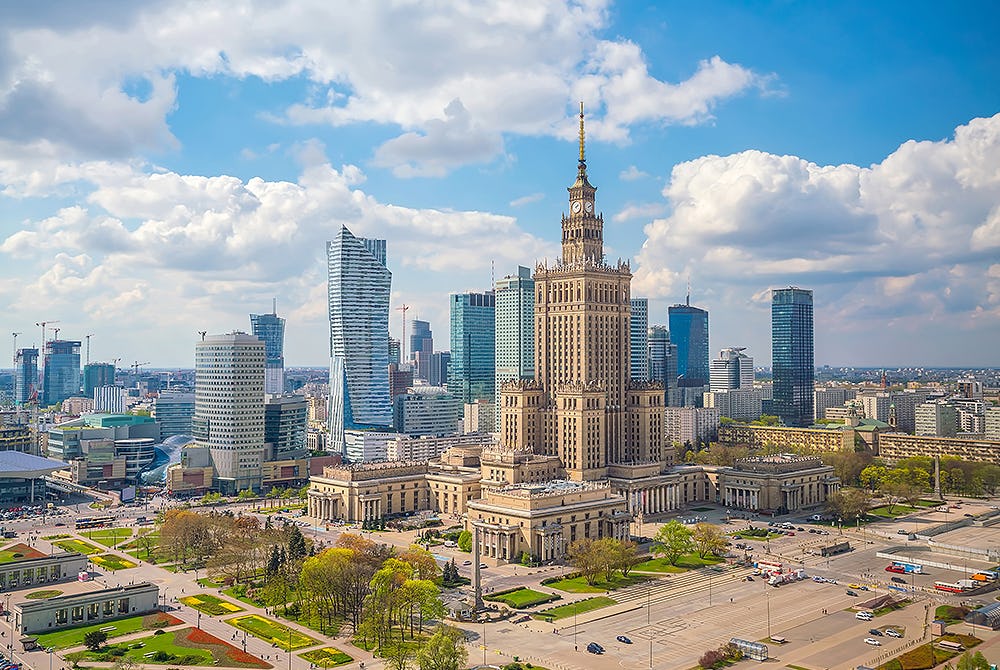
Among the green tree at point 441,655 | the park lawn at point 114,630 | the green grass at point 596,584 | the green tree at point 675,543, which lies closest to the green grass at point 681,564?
the green tree at point 675,543

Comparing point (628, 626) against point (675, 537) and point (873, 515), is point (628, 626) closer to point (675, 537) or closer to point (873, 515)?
point (675, 537)

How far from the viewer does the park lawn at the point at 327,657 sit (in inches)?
3725

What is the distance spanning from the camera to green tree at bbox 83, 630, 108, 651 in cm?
9931

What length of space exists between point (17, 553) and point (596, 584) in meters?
97.0

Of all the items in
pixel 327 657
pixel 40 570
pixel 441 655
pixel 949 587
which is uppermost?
pixel 441 655

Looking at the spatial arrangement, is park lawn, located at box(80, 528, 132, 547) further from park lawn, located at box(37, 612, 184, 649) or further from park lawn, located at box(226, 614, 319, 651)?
park lawn, located at box(226, 614, 319, 651)

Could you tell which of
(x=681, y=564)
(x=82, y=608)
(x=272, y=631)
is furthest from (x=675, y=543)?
(x=82, y=608)

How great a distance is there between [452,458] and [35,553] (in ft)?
279

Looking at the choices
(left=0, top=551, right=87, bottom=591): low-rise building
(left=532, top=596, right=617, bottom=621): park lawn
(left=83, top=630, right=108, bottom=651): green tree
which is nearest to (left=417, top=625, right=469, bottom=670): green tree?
(left=532, top=596, right=617, bottom=621): park lawn

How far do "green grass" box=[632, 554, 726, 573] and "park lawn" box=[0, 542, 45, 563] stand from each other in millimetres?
98904

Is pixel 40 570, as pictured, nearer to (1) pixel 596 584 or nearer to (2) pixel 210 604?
(2) pixel 210 604

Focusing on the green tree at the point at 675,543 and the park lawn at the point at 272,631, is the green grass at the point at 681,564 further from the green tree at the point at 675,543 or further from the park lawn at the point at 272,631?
the park lawn at the point at 272,631

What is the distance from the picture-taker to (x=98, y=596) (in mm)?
112688

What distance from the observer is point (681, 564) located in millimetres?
141750
